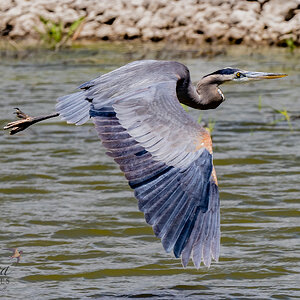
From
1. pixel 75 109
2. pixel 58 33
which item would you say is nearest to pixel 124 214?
pixel 75 109

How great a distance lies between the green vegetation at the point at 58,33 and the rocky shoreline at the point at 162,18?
14 centimetres

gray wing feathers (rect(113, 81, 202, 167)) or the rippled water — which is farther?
the rippled water

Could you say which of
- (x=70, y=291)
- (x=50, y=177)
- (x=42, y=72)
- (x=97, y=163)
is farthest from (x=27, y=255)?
(x=42, y=72)

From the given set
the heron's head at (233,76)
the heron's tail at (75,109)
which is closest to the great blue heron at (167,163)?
the heron's tail at (75,109)

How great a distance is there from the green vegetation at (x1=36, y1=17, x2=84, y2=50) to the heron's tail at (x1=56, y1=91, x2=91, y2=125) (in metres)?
7.87

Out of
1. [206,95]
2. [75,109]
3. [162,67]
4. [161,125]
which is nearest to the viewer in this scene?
[161,125]

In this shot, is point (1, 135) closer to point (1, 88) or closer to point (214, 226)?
point (1, 88)

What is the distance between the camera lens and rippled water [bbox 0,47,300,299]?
5.50m

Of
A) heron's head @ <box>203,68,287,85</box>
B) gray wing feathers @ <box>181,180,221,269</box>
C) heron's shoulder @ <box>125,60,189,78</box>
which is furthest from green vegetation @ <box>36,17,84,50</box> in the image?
gray wing feathers @ <box>181,180,221,269</box>

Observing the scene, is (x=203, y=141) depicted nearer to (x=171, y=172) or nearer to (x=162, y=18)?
(x=171, y=172)

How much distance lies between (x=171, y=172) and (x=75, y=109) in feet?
3.81

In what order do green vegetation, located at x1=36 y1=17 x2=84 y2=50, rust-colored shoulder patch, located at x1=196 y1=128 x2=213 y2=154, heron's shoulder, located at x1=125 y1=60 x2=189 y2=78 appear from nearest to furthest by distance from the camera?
1. rust-colored shoulder patch, located at x1=196 y1=128 x2=213 y2=154
2. heron's shoulder, located at x1=125 y1=60 x2=189 y2=78
3. green vegetation, located at x1=36 y1=17 x2=84 y2=50

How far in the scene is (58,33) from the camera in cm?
1434

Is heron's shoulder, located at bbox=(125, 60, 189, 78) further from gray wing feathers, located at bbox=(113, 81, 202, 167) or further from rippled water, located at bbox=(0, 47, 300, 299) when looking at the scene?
rippled water, located at bbox=(0, 47, 300, 299)
